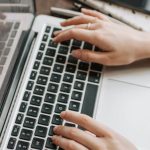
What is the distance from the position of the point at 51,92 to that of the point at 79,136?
0.10 m

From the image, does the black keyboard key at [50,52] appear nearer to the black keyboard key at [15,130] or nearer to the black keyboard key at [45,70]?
the black keyboard key at [45,70]

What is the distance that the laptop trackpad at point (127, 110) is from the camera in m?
0.59

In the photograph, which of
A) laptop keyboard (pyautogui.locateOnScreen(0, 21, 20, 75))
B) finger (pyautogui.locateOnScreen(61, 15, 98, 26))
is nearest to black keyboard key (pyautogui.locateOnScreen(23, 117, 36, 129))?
laptop keyboard (pyautogui.locateOnScreen(0, 21, 20, 75))

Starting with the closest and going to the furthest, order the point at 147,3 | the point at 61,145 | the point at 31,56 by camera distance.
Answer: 1. the point at 61,145
2. the point at 31,56
3. the point at 147,3

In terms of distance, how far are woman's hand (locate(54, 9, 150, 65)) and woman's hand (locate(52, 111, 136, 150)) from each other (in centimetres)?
13

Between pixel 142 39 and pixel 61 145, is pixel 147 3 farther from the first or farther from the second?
pixel 61 145

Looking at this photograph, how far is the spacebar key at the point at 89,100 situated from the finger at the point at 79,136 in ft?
0.16

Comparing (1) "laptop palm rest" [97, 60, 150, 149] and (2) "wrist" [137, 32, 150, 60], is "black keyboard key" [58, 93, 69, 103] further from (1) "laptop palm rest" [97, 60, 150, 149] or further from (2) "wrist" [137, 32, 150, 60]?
(2) "wrist" [137, 32, 150, 60]

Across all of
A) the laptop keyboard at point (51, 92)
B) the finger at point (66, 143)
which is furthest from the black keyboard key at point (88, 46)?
the finger at point (66, 143)

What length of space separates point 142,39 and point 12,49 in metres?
0.26

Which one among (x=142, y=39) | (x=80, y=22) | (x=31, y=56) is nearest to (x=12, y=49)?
(x=31, y=56)

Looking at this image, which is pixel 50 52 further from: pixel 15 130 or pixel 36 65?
pixel 15 130

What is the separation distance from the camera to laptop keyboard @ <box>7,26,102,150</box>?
22.4 inches

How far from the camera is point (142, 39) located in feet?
2.23
